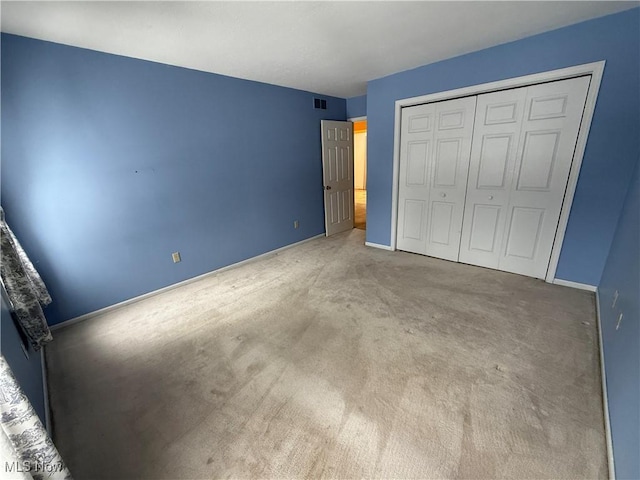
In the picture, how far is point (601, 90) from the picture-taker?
2217 millimetres

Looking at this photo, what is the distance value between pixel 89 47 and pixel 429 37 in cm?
292

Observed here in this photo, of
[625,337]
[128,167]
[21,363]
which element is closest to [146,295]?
[128,167]

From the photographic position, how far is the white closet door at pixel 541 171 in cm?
241

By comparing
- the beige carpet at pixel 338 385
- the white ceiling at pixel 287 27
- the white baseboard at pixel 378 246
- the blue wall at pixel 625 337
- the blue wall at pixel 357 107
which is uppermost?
the white ceiling at pixel 287 27

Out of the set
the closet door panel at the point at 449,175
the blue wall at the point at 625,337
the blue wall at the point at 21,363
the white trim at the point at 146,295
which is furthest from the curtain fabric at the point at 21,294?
the closet door panel at the point at 449,175

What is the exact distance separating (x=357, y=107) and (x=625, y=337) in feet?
14.5

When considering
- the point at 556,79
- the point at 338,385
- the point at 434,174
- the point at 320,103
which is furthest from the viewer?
the point at 320,103

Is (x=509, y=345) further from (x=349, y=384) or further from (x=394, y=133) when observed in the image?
(x=394, y=133)

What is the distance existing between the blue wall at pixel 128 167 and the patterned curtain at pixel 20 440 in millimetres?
1982

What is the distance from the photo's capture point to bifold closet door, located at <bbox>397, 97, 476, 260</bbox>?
3068mm

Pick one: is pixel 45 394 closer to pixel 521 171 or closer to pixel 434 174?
pixel 434 174

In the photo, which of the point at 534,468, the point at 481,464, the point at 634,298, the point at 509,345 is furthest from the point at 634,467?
the point at 509,345

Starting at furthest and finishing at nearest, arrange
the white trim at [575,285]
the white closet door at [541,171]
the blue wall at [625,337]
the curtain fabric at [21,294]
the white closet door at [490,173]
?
the white closet door at [490,173], the white trim at [575,285], the white closet door at [541,171], the curtain fabric at [21,294], the blue wall at [625,337]

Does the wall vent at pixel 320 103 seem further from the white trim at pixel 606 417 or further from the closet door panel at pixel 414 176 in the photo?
the white trim at pixel 606 417
